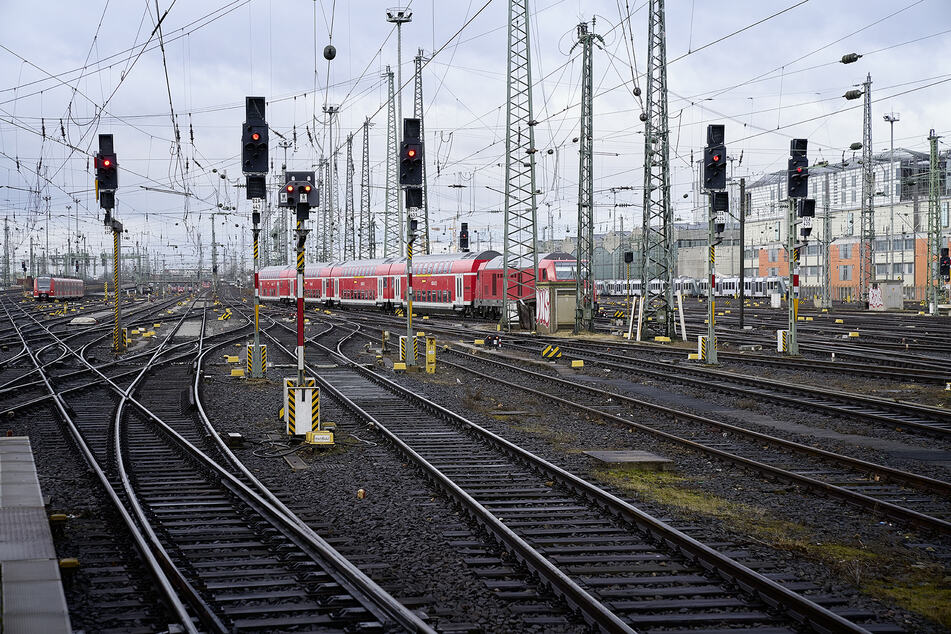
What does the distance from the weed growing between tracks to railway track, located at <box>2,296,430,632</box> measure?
383 cm

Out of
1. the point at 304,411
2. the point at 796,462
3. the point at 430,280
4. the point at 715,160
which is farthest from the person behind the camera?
the point at 430,280

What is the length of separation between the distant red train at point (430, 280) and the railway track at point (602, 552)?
1065 inches

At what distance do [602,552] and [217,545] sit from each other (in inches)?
144

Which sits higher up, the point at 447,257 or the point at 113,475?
the point at 447,257

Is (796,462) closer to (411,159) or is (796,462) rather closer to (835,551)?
(835,551)

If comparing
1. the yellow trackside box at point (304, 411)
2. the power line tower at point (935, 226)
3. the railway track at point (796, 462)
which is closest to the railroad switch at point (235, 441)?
the yellow trackside box at point (304, 411)

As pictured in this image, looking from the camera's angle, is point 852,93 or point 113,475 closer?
point 113,475

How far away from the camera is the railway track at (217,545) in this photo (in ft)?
21.8

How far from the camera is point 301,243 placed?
583 inches

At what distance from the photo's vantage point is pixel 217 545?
8500 mm

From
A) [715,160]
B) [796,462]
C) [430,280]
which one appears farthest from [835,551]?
[430,280]

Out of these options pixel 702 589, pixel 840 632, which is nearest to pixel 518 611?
pixel 702 589

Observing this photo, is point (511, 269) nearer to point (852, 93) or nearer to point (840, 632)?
point (852, 93)

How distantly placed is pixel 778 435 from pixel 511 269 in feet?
101
